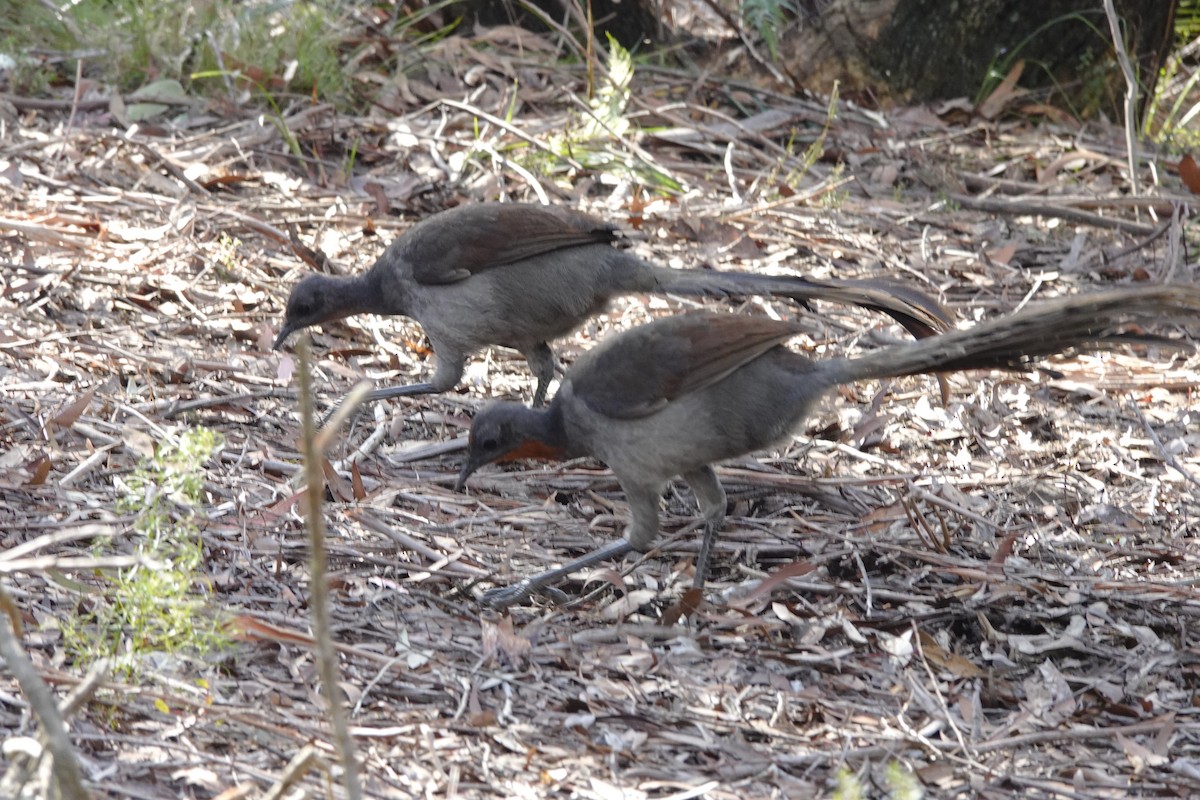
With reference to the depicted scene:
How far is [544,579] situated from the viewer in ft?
14.5

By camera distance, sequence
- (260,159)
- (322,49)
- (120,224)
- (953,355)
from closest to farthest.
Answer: (953,355) < (120,224) < (260,159) < (322,49)

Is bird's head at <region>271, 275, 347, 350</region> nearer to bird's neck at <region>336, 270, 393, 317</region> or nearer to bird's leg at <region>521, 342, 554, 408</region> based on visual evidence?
bird's neck at <region>336, 270, 393, 317</region>

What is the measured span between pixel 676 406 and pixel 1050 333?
1.19 m

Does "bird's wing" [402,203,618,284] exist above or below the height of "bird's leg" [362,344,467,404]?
above

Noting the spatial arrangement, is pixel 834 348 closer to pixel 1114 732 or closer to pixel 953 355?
pixel 953 355

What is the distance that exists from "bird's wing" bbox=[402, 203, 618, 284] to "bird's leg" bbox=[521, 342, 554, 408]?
1.43 ft

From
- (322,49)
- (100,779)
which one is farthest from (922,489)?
(322,49)

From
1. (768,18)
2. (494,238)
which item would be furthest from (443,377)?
(768,18)

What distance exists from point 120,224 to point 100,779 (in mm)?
4376

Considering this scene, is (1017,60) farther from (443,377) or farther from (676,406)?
(676,406)

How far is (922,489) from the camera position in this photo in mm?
5074

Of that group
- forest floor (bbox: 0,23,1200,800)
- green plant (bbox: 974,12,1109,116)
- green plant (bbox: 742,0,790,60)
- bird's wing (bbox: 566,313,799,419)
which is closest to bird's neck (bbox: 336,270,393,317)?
forest floor (bbox: 0,23,1200,800)

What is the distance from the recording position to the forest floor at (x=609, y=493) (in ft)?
11.4

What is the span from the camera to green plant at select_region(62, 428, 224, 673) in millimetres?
3162
